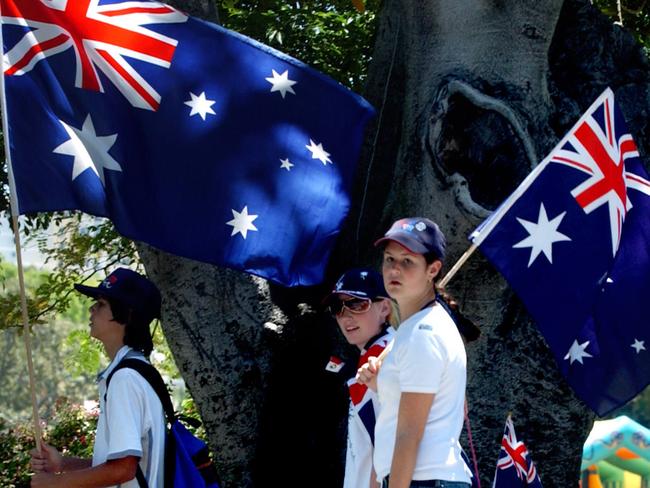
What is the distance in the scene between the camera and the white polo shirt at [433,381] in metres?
4.06

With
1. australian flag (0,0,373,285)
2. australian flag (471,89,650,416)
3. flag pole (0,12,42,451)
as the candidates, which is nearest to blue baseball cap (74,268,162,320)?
flag pole (0,12,42,451)

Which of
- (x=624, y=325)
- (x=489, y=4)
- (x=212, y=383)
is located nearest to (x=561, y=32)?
(x=489, y=4)

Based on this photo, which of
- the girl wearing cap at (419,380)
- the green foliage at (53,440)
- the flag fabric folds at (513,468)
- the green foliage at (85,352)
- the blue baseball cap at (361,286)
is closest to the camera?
the girl wearing cap at (419,380)

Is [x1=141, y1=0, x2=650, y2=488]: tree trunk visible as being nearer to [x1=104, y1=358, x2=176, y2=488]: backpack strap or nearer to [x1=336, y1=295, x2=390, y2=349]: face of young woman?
[x1=336, y1=295, x2=390, y2=349]: face of young woman

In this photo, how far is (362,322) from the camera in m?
5.01

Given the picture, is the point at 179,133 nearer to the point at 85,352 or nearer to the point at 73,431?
the point at 73,431

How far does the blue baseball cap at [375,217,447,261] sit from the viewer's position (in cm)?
431

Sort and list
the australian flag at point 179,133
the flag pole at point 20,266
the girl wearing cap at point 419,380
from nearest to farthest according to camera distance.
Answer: the girl wearing cap at point 419,380 < the flag pole at point 20,266 < the australian flag at point 179,133

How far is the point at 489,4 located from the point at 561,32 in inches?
28.0

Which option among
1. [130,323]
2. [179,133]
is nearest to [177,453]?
[130,323]

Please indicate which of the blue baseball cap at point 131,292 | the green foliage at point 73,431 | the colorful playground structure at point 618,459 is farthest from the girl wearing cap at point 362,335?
the colorful playground structure at point 618,459

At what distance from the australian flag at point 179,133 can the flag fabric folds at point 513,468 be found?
1246 millimetres

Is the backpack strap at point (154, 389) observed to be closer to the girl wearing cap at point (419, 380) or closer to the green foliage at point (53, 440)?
the girl wearing cap at point (419, 380)

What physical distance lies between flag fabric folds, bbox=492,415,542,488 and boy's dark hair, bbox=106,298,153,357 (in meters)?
1.96
